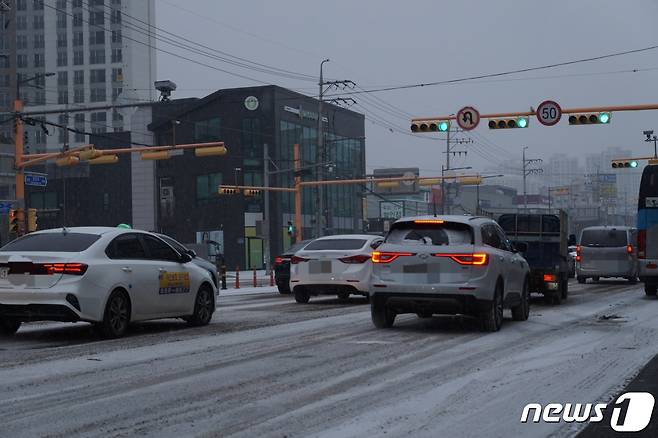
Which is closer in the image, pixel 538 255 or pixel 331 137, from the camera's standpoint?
pixel 538 255

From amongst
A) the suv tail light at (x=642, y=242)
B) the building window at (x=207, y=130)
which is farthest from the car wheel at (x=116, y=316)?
the building window at (x=207, y=130)

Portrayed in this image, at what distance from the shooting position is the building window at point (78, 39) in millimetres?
112750

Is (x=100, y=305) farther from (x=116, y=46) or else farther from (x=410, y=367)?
(x=116, y=46)

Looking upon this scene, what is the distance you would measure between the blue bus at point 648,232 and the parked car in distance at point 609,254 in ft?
26.9

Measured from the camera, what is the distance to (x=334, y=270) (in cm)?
1905

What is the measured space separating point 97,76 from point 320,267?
3951 inches

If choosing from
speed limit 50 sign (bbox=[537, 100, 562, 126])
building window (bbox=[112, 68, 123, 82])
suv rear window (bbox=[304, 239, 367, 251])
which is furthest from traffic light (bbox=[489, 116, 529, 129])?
building window (bbox=[112, 68, 123, 82])

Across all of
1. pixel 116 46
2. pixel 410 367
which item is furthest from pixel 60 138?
pixel 410 367

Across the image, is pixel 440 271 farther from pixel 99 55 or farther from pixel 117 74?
pixel 99 55

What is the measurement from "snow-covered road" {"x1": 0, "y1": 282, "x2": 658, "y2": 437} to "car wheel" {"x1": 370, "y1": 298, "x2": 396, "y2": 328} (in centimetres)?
28

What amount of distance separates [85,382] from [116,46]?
10934 cm

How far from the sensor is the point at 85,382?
840cm

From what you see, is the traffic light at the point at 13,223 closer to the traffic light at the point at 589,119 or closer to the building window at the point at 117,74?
the traffic light at the point at 589,119

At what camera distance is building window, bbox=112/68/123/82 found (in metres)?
112
